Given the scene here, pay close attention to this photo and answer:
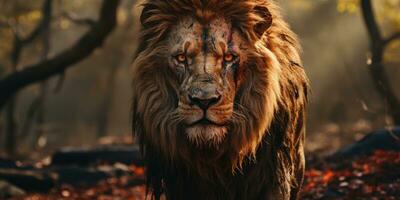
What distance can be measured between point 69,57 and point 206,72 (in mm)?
6452

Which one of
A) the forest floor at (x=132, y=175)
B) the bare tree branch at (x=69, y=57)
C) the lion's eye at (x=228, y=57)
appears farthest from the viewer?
the bare tree branch at (x=69, y=57)

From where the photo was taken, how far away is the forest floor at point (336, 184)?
24.6ft

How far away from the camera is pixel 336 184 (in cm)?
795

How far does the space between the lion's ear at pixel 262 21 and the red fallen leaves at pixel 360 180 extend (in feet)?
8.61

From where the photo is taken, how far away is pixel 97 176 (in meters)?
11.4

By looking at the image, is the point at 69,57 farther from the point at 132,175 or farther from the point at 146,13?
the point at 146,13

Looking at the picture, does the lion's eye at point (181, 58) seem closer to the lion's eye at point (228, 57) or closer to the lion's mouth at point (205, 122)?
the lion's eye at point (228, 57)

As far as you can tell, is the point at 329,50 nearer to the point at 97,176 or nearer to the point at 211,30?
the point at 97,176

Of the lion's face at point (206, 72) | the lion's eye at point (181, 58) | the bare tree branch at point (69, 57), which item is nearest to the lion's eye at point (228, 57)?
the lion's face at point (206, 72)

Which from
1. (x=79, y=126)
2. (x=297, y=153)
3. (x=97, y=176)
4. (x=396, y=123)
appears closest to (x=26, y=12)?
(x=97, y=176)

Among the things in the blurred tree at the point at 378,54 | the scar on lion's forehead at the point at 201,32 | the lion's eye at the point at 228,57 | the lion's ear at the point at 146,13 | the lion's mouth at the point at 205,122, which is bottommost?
the blurred tree at the point at 378,54

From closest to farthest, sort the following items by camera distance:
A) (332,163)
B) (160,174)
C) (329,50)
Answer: (160,174) < (332,163) < (329,50)

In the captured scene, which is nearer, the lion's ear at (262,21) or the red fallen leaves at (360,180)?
the lion's ear at (262,21)

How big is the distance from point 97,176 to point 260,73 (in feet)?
22.6
